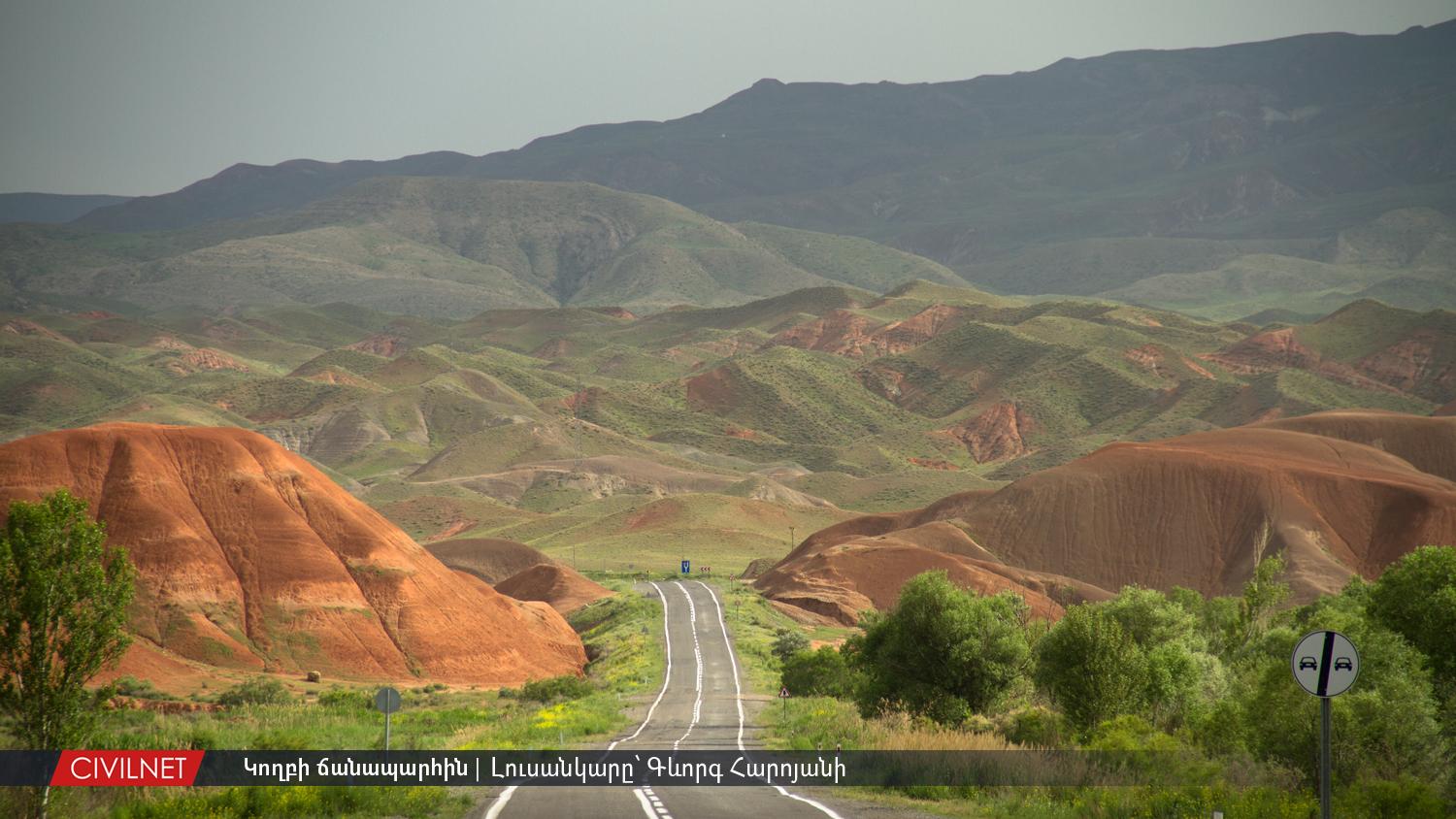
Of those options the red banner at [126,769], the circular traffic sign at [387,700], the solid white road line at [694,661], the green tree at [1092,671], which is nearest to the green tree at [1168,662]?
the green tree at [1092,671]

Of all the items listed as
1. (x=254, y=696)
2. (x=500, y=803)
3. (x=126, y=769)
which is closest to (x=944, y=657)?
(x=500, y=803)

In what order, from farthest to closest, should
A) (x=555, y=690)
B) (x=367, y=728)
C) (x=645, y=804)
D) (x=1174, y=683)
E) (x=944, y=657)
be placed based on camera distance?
(x=555, y=690)
(x=367, y=728)
(x=944, y=657)
(x=1174, y=683)
(x=645, y=804)

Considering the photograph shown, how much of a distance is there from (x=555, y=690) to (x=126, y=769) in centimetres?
3160

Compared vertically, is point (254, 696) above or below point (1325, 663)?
below

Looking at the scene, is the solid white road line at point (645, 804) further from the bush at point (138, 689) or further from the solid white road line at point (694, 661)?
the bush at point (138, 689)

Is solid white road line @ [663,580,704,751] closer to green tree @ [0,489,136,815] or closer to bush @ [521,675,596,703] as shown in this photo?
bush @ [521,675,596,703]

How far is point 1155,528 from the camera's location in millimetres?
100938

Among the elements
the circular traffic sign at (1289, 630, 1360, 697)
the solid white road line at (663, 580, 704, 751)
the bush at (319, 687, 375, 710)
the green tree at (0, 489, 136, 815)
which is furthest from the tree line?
the bush at (319, 687, 375, 710)

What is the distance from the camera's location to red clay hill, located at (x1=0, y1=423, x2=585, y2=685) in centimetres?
5731

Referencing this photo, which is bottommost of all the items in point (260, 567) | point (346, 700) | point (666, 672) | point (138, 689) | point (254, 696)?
point (666, 672)

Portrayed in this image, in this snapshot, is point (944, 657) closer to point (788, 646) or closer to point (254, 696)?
point (254, 696)

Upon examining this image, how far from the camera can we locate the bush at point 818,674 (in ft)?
158

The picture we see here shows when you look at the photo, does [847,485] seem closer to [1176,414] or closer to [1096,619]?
[1176,414]

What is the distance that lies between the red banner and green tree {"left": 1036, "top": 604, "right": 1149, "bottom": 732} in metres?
17.4
